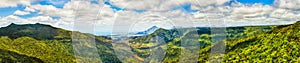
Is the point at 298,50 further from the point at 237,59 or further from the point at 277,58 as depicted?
the point at 237,59

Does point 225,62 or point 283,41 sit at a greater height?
point 283,41

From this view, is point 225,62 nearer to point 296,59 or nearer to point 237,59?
point 237,59

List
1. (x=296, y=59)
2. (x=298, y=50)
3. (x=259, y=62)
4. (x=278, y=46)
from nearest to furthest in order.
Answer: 1. (x=296, y=59)
2. (x=298, y=50)
3. (x=259, y=62)
4. (x=278, y=46)

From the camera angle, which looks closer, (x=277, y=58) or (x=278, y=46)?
(x=277, y=58)

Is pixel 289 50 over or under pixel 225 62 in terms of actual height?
over

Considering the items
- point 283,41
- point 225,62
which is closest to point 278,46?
point 283,41

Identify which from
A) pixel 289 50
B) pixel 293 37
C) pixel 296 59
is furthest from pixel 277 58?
pixel 293 37

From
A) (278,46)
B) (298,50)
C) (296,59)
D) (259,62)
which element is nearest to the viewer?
(296,59)

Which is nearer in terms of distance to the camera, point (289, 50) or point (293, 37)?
point (289, 50)
